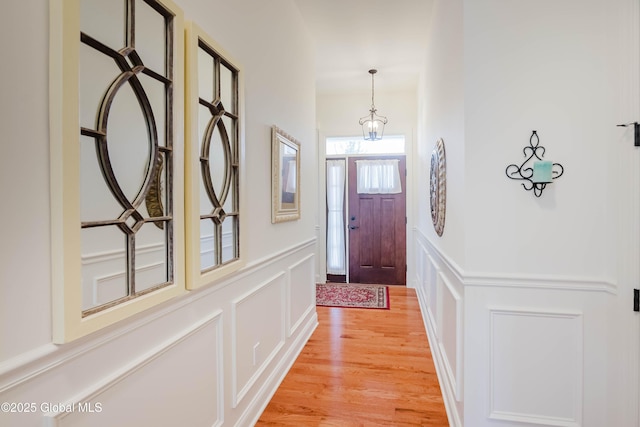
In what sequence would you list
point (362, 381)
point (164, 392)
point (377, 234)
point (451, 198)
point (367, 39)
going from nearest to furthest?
point (164, 392) < point (451, 198) < point (362, 381) < point (367, 39) < point (377, 234)

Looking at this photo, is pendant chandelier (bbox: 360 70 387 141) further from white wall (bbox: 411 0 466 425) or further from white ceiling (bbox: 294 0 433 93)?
white wall (bbox: 411 0 466 425)

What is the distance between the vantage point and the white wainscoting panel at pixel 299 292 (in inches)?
Answer: 108

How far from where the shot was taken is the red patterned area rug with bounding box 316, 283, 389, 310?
4305 millimetres

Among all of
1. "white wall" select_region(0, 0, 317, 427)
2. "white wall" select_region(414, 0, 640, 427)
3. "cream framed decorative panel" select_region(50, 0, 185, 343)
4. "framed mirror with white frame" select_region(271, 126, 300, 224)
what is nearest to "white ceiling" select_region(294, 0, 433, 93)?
"white wall" select_region(0, 0, 317, 427)

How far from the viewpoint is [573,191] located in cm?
165

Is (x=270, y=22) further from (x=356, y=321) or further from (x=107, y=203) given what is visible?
(x=356, y=321)

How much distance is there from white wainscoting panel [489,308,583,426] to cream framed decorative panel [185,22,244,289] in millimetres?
Answer: 1409

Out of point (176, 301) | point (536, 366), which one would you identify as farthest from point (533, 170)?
point (176, 301)

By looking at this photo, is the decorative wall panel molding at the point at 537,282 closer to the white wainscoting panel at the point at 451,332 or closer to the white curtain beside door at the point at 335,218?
the white wainscoting panel at the point at 451,332

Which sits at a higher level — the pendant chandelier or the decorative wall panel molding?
the pendant chandelier

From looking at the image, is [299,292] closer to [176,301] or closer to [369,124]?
[176,301]

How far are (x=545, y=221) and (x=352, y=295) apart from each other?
328 cm

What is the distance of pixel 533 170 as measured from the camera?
1646 mm

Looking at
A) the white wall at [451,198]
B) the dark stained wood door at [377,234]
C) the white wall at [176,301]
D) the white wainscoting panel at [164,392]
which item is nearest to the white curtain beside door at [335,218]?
the dark stained wood door at [377,234]
